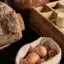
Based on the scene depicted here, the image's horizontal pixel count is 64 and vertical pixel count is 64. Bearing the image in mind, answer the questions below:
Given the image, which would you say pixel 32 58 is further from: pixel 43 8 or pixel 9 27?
pixel 43 8

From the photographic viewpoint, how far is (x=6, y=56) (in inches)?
25.5

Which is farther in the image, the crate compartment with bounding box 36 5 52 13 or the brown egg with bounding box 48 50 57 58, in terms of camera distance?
the crate compartment with bounding box 36 5 52 13

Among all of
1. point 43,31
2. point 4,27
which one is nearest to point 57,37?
point 43,31

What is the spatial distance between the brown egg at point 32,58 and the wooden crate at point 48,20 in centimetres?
11

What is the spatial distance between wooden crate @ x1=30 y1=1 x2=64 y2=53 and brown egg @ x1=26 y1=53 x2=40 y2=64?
11 centimetres

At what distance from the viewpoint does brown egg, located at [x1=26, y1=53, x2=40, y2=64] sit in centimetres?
54

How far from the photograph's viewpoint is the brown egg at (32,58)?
0.54 meters

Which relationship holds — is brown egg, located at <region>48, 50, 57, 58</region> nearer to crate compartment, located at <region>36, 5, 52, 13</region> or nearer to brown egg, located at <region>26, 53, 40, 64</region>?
brown egg, located at <region>26, 53, 40, 64</region>

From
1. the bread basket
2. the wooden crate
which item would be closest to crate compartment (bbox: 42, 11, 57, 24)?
the wooden crate

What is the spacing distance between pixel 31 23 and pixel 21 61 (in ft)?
0.82

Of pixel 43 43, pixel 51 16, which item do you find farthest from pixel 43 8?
pixel 43 43

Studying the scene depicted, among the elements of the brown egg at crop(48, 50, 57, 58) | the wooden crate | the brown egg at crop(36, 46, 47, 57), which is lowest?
the brown egg at crop(48, 50, 57, 58)

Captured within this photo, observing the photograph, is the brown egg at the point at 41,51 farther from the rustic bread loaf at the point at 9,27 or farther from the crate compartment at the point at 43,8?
the crate compartment at the point at 43,8

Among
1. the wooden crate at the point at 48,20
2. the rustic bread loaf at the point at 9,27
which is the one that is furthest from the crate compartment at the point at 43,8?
the rustic bread loaf at the point at 9,27
